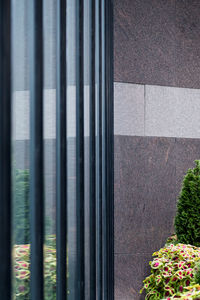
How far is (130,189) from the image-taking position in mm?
3201

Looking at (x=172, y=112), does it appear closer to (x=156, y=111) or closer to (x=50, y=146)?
(x=156, y=111)

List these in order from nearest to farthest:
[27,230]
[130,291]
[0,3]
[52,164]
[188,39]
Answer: [0,3], [27,230], [52,164], [130,291], [188,39]

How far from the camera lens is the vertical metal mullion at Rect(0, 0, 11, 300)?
0.43 metres

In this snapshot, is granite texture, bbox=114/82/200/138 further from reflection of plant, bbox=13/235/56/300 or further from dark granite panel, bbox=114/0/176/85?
reflection of plant, bbox=13/235/56/300

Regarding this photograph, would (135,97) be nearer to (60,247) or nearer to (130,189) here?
(130,189)

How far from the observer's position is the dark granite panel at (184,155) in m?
3.35

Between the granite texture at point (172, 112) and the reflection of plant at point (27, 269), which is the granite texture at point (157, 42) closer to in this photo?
the granite texture at point (172, 112)

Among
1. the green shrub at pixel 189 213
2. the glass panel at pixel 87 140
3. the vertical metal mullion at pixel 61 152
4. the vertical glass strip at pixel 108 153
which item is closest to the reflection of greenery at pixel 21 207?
the vertical metal mullion at pixel 61 152

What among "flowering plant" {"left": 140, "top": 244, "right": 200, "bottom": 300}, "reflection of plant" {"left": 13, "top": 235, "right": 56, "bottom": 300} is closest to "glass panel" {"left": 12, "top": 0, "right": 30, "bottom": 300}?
"reflection of plant" {"left": 13, "top": 235, "right": 56, "bottom": 300}

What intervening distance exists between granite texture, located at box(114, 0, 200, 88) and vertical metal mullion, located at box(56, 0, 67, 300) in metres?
2.52

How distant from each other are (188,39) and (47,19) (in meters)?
3.01

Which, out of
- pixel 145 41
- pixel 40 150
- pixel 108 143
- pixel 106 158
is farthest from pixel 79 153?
pixel 145 41

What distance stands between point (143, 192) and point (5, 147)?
286cm

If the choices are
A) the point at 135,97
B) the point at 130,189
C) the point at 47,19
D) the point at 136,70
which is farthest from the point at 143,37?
the point at 47,19
